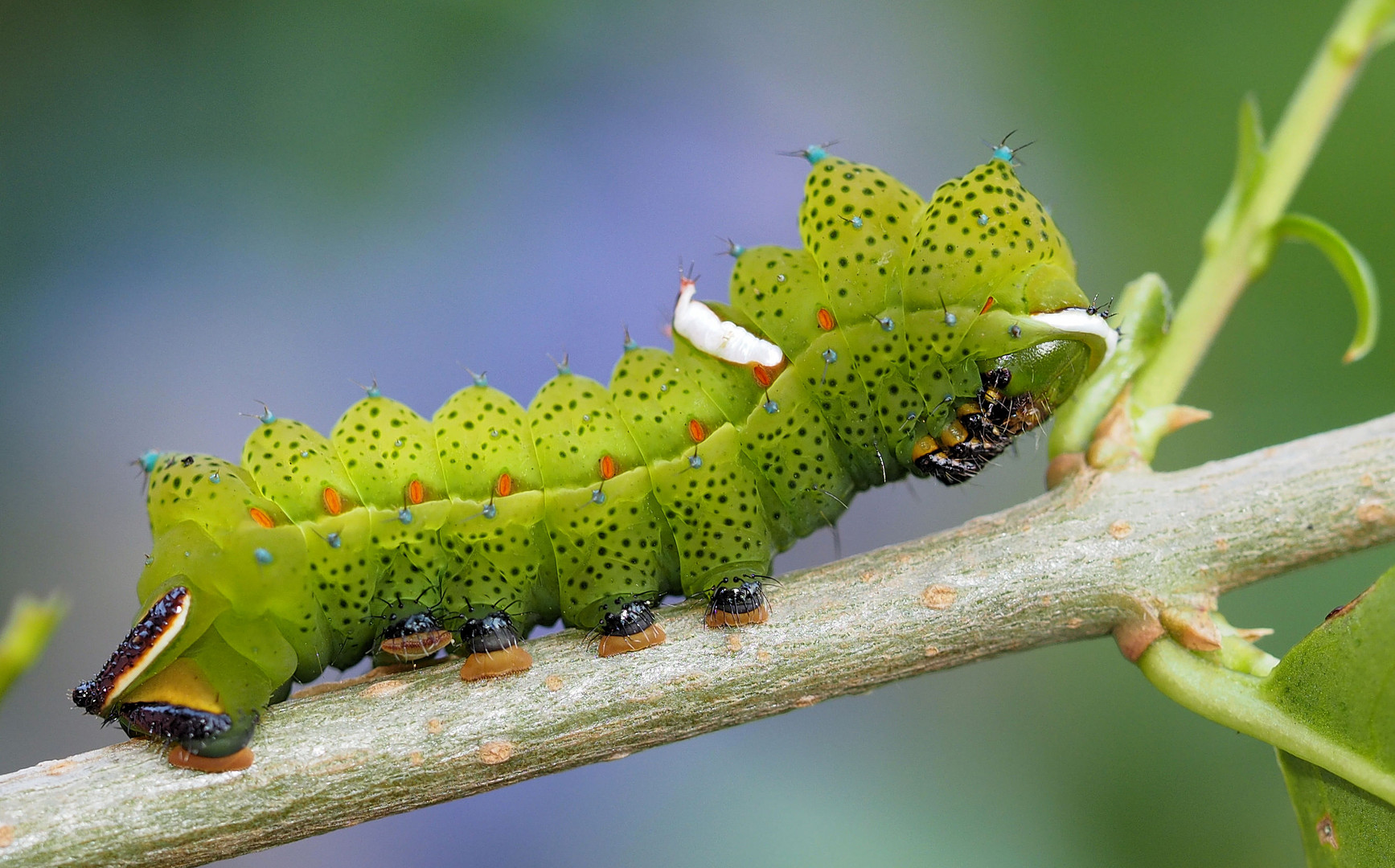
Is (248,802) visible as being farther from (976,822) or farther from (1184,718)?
(1184,718)

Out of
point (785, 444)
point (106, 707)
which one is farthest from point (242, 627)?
point (785, 444)

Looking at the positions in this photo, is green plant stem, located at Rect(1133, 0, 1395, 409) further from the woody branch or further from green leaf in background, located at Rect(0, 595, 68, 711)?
green leaf in background, located at Rect(0, 595, 68, 711)

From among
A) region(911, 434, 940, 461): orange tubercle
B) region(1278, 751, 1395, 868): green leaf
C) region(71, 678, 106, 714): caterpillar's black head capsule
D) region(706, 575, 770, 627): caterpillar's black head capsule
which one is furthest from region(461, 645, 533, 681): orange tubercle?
region(1278, 751, 1395, 868): green leaf

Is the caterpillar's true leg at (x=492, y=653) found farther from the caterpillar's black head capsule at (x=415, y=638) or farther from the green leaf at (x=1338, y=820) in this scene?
the green leaf at (x=1338, y=820)

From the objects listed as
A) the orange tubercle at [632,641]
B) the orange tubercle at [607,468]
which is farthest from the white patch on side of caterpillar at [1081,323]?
the orange tubercle at [632,641]

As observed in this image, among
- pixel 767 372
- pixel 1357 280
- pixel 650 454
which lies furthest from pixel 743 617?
pixel 1357 280

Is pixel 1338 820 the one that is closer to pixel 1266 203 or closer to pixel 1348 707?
pixel 1348 707
